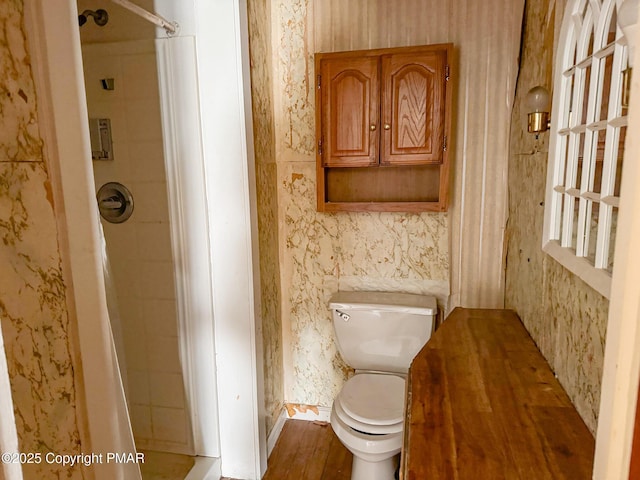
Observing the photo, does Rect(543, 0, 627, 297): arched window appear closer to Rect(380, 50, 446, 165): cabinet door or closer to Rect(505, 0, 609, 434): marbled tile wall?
Rect(505, 0, 609, 434): marbled tile wall

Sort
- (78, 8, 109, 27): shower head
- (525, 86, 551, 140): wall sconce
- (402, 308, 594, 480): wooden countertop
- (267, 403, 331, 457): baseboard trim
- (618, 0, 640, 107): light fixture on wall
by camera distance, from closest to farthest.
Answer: (618, 0, 640, 107): light fixture on wall → (402, 308, 594, 480): wooden countertop → (525, 86, 551, 140): wall sconce → (78, 8, 109, 27): shower head → (267, 403, 331, 457): baseboard trim

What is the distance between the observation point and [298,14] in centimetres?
195

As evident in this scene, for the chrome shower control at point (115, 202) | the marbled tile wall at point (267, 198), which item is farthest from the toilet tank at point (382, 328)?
the chrome shower control at point (115, 202)

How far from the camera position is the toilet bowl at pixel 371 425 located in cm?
153

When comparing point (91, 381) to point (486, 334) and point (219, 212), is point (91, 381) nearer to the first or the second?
point (219, 212)

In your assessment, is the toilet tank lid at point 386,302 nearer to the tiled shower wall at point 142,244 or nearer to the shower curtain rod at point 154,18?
the tiled shower wall at point 142,244

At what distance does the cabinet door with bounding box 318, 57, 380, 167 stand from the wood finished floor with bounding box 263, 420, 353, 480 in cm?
139

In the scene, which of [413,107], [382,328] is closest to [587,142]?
[413,107]

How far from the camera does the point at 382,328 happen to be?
1863 mm

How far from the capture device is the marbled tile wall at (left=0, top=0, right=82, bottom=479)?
65 centimetres

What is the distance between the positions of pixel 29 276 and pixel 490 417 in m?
1.04

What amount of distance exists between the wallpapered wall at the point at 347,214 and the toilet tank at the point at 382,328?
195mm

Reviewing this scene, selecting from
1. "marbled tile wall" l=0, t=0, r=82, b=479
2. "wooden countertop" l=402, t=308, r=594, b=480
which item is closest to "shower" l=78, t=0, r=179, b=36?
"marbled tile wall" l=0, t=0, r=82, b=479

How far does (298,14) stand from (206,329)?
1.55m
